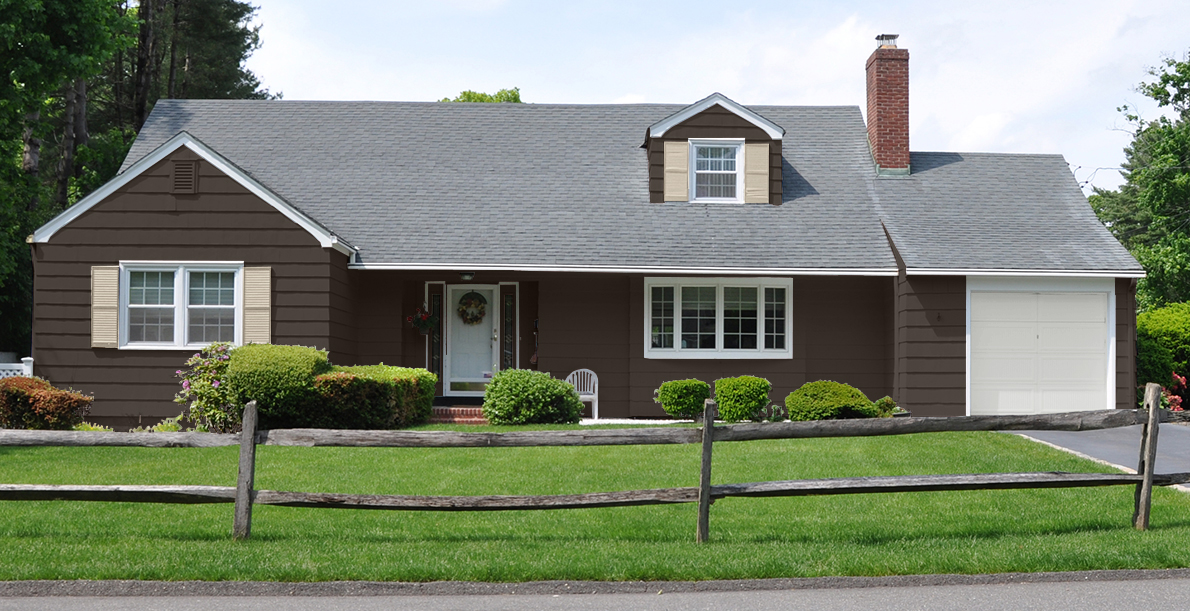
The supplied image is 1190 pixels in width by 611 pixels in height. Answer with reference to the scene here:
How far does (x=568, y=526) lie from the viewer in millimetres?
8438

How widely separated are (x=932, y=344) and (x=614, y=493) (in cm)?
1152

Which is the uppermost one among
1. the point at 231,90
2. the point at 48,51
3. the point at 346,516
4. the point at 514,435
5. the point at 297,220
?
the point at 231,90

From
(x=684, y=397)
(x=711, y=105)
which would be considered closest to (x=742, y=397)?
(x=684, y=397)

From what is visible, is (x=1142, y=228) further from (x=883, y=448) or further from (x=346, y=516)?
(x=346, y=516)

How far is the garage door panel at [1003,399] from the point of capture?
1780 cm

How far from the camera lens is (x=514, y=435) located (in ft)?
26.0

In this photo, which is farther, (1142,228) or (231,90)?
(1142,228)

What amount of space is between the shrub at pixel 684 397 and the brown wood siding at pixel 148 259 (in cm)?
572

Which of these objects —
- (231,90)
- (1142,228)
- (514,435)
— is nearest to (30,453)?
(514,435)

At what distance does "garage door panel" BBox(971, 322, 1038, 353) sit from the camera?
58.0 feet

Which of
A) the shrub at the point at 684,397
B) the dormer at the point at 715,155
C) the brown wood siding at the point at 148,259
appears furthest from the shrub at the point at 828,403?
the brown wood siding at the point at 148,259

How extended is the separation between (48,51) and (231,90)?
62.9ft

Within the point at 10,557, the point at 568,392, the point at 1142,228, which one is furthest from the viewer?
the point at 1142,228

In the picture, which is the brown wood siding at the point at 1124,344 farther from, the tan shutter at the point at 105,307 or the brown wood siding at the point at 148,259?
the tan shutter at the point at 105,307
